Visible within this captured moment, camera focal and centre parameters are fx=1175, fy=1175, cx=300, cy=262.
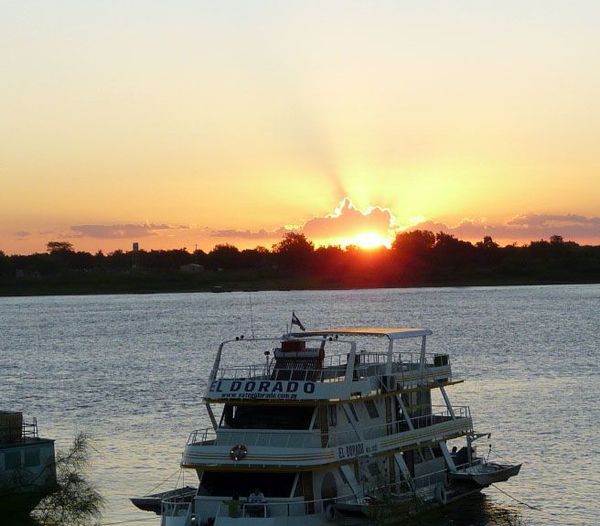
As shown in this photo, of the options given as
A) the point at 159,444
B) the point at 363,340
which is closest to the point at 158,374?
the point at 159,444

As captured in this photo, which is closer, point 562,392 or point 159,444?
point 159,444

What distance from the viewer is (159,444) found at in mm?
61375

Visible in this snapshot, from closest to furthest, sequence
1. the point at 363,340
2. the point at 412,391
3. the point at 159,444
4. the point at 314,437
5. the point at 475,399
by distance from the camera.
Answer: the point at 314,437, the point at 412,391, the point at 159,444, the point at 475,399, the point at 363,340

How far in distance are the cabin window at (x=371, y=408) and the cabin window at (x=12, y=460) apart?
13.3 meters

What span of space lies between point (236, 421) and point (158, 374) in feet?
210

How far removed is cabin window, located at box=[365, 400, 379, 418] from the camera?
41312 millimetres

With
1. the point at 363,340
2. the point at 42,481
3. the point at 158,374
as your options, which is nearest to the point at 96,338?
the point at 363,340

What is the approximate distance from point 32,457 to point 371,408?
1316 centimetres

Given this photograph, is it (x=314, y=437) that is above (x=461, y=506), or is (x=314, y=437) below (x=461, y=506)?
above

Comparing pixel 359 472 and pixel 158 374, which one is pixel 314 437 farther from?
pixel 158 374

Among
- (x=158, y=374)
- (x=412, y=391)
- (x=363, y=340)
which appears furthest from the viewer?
(x=363, y=340)

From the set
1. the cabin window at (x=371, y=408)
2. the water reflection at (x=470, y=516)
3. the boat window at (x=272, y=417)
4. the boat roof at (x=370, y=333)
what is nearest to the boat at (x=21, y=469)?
the water reflection at (x=470, y=516)

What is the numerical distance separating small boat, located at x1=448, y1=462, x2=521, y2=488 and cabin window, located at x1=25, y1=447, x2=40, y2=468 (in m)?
15.8

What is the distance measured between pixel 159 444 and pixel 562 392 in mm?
32131
